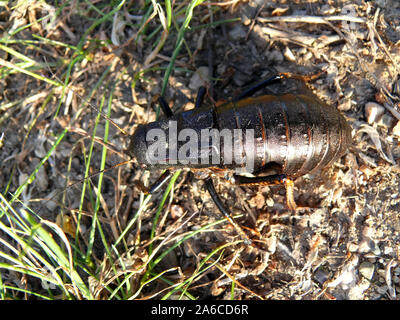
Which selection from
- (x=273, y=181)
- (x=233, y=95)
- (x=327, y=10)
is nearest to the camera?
(x=273, y=181)

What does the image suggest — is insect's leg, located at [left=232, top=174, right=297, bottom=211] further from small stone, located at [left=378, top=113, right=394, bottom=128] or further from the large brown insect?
small stone, located at [left=378, top=113, right=394, bottom=128]

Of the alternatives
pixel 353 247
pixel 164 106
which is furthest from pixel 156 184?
pixel 353 247

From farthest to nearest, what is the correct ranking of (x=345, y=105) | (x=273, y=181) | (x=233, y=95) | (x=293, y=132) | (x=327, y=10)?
(x=233, y=95), (x=327, y=10), (x=345, y=105), (x=273, y=181), (x=293, y=132)

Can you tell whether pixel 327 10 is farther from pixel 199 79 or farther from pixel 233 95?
pixel 199 79

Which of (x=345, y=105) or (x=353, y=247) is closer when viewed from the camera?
(x=353, y=247)
